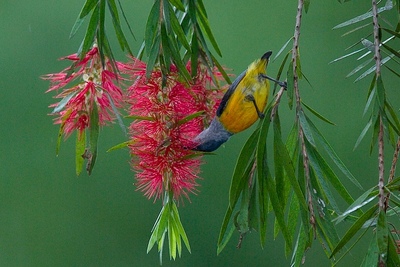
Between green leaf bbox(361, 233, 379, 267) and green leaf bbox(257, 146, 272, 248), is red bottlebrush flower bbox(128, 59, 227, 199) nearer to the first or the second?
green leaf bbox(257, 146, 272, 248)

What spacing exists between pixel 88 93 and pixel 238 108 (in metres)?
0.23

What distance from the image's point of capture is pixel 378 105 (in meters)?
1.00

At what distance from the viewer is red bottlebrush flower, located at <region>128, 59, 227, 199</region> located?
1.01m

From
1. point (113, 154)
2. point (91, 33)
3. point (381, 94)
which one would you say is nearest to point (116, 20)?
point (91, 33)

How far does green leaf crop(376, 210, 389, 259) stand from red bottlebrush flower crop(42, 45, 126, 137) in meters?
0.38

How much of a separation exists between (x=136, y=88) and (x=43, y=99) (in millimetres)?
2258

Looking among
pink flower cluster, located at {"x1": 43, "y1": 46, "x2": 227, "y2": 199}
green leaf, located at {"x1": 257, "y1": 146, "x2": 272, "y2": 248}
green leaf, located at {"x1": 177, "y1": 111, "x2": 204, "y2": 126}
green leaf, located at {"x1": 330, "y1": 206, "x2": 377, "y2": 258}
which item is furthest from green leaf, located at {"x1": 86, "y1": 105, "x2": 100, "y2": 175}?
green leaf, located at {"x1": 330, "y1": 206, "x2": 377, "y2": 258}

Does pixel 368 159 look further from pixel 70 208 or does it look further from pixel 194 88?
pixel 194 88

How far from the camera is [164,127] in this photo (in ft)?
3.32

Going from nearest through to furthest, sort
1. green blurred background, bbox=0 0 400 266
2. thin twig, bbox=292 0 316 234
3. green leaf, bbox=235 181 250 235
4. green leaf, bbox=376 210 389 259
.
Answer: green leaf, bbox=376 210 389 259 → thin twig, bbox=292 0 316 234 → green leaf, bbox=235 181 250 235 → green blurred background, bbox=0 0 400 266

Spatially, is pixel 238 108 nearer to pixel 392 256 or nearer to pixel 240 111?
pixel 240 111

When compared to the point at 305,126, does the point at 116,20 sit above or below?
above

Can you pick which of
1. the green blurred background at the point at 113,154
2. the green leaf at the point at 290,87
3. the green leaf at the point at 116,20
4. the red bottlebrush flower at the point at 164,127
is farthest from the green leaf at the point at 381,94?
the green blurred background at the point at 113,154

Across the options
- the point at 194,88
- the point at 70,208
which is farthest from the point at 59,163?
the point at 194,88
